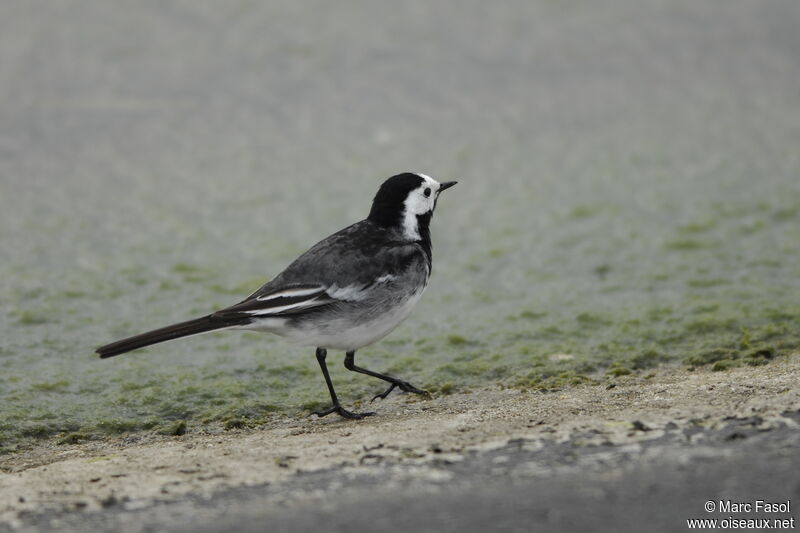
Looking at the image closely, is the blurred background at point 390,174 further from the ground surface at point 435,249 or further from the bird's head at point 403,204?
the bird's head at point 403,204

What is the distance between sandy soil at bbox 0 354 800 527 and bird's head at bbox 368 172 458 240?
1.08m

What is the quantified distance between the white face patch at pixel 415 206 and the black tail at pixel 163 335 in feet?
4.31

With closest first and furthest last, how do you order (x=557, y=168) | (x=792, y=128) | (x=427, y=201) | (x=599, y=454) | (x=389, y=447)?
(x=599, y=454) < (x=389, y=447) < (x=427, y=201) < (x=557, y=168) < (x=792, y=128)

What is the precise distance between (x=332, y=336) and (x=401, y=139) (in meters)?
5.08

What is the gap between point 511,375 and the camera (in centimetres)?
697

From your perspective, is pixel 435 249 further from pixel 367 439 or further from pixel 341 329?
pixel 367 439

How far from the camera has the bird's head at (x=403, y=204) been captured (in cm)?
668

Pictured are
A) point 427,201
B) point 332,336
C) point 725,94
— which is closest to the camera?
point 332,336

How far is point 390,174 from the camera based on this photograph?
1020 cm

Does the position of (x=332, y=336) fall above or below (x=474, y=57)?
below

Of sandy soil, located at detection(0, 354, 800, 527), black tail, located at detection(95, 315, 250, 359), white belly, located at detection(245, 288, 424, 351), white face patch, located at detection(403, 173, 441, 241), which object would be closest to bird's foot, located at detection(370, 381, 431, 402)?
sandy soil, located at detection(0, 354, 800, 527)

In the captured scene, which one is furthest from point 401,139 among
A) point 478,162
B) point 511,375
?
point 511,375

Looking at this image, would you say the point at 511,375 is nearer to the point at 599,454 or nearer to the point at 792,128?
the point at 599,454

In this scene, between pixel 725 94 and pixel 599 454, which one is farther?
pixel 725 94
